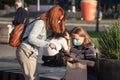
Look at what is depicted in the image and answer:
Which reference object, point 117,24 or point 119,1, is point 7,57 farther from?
point 119,1

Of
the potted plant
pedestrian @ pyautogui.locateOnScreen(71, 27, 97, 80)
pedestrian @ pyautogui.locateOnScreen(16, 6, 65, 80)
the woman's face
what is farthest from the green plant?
pedestrian @ pyautogui.locateOnScreen(16, 6, 65, 80)

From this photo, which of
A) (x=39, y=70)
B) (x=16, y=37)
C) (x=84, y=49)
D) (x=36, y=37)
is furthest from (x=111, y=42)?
(x=39, y=70)

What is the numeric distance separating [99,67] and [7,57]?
7201 mm

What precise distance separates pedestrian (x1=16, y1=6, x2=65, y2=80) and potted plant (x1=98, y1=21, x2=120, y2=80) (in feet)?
3.30

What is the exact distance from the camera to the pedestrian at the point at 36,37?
26.4 ft

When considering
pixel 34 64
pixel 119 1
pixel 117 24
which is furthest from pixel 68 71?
pixel 119 1

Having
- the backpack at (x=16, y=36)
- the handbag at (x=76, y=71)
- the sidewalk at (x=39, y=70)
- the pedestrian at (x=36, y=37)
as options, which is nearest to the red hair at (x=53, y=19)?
the pedestrian at (x=36, y=37)

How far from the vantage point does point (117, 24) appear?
923cm

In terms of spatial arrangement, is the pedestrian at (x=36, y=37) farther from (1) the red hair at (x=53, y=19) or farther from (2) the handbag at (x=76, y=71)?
(2) the handbag at (x=76, y=71)

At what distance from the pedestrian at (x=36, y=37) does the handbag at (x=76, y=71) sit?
476 mm

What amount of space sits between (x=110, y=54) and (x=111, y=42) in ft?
0.71

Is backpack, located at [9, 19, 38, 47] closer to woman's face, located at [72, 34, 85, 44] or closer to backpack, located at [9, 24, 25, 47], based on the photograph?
backpack, located at [9, 24, 25, 47]

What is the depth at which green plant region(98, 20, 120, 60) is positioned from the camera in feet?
29.2

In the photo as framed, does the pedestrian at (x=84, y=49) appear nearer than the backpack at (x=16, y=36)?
No
